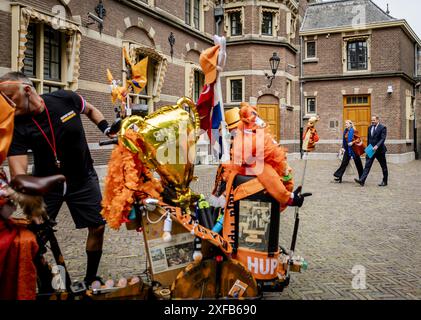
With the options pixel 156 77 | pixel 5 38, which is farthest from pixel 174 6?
pixel 5 38

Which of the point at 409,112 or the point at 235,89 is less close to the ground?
the point at 235,89

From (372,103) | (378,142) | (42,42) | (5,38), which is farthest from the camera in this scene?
(372,103)

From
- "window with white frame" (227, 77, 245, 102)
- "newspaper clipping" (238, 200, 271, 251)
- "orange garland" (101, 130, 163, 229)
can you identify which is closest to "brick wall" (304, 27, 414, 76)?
"window with white frame" (227, 77, 245, 102)

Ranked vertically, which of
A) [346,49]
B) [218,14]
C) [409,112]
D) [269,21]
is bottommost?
[409,112]

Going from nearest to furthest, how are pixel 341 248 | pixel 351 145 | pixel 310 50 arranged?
pixel 341 248, pixel 351 145, pixel 310 50

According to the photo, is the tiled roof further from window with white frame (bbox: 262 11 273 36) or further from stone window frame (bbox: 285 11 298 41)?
window with white frame (bbox: 262 11 273 36)

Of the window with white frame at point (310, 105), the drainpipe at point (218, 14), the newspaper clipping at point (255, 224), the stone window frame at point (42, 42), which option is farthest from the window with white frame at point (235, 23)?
the newspaper clipping at point (255, 224)

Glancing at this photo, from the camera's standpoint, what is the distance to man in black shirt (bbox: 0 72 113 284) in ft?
10.1

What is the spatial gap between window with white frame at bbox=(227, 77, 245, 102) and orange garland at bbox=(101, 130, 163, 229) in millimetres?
17412

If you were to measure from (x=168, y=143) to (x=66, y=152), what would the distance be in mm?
1009

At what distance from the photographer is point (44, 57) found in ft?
30.9

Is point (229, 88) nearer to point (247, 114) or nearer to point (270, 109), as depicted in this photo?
point (270, 109)

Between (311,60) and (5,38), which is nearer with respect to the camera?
(5,38)

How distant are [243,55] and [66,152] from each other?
17392 mm
